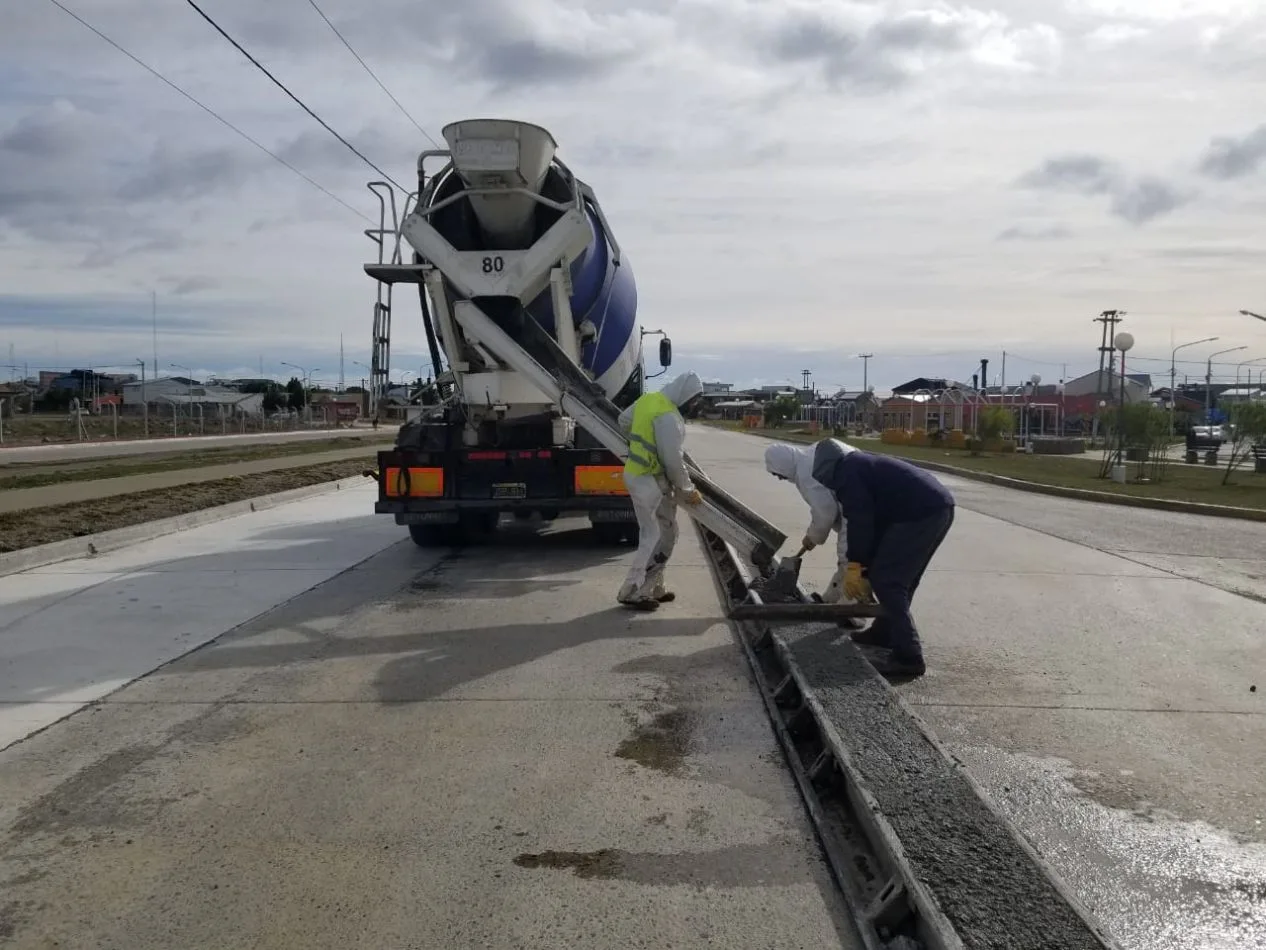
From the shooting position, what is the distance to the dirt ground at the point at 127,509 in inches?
468

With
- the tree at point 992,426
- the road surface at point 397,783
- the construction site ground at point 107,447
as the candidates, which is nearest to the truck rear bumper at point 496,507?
the road surface at point 397,783

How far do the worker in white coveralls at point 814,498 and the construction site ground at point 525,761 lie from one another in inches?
31.2

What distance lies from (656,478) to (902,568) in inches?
88.3

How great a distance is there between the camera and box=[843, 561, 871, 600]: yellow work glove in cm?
695

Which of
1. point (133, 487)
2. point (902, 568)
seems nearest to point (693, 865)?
point (902, 568)

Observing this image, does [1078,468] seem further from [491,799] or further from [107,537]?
[491,799]

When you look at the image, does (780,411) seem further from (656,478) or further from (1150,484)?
(656,478)

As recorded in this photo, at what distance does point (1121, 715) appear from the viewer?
6023 millimetres

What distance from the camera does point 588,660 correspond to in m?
7.05

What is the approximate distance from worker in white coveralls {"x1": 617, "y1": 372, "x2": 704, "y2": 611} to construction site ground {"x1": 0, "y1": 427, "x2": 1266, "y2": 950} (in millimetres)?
400

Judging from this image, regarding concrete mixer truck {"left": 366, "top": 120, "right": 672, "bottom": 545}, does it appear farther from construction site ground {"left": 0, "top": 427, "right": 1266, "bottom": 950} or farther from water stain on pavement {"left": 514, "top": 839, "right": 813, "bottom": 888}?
water stain on pavement {"left": 514, "top": 839, "right": 813, "bottom": 888}

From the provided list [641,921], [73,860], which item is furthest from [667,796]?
[73,860]

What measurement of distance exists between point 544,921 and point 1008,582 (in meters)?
7.78

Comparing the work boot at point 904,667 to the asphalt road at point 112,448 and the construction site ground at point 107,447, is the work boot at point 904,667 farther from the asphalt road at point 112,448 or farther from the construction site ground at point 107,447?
the asphalt road at point 112,448
